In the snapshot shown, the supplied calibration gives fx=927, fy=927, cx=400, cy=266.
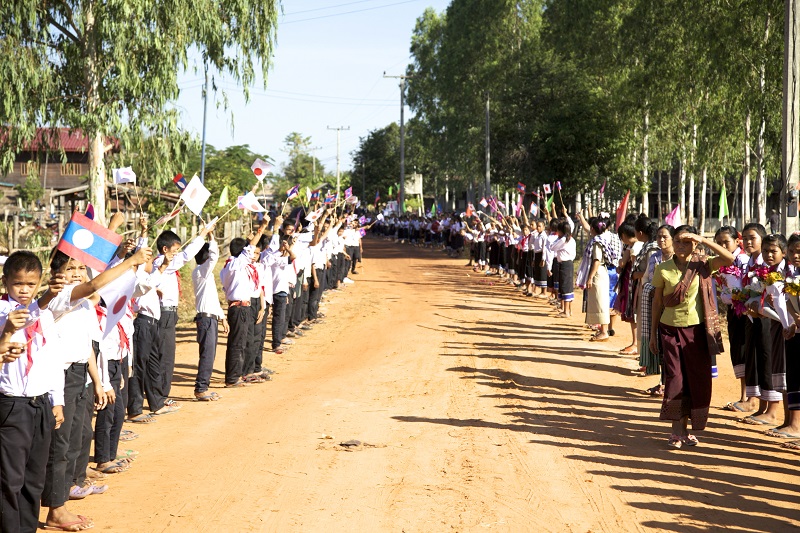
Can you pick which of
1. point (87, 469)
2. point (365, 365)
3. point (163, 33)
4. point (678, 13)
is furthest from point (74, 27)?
point (678, 13)

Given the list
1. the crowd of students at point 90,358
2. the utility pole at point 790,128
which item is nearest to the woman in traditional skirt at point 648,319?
the utility pole at point 790,128

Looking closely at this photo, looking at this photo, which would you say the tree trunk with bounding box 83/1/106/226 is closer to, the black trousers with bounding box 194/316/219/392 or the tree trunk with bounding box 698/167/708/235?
the black trousers with bounding box 194/316/219/392

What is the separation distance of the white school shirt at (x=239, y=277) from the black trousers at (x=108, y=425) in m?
3.59

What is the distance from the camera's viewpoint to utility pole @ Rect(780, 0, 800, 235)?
13.9m

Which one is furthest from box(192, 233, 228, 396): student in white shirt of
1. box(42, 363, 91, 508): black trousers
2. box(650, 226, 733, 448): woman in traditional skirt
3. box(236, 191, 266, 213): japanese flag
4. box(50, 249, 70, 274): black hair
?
box(650, 226, 733, 448): woman in traditional skirt

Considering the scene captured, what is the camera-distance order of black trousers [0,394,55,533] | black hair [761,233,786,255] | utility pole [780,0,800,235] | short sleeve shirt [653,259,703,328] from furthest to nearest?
utility pole [780,0,800,235], black hair [761,233,786,255], short sleeve shirt [653,259,703,328], black trousers [0,394,55,533]

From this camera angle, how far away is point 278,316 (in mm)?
14664

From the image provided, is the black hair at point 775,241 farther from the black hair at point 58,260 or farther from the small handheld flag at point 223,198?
the small handheld flag at point 223,198

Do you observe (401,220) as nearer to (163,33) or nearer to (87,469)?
(163,33)

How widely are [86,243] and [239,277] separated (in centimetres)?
555

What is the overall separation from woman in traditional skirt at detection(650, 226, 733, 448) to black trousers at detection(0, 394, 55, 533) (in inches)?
210

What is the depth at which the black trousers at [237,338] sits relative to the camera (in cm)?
1145

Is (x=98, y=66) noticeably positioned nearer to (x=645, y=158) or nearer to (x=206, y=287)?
(x=206, y=287)

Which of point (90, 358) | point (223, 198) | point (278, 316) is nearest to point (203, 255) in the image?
point (223, 198)
